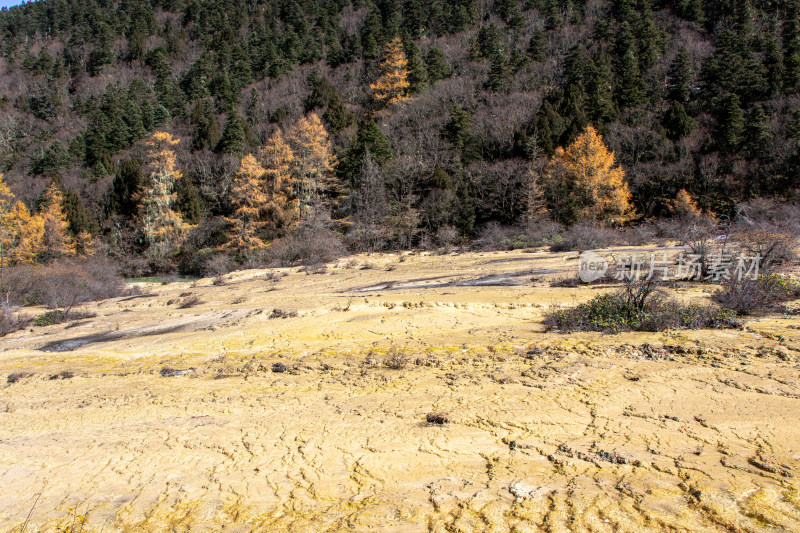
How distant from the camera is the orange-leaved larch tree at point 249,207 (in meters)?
29.8

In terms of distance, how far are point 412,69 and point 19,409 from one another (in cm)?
5111

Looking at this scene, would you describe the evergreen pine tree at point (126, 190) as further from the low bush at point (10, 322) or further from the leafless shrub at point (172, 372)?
the leafless shrub at point (172, 372)

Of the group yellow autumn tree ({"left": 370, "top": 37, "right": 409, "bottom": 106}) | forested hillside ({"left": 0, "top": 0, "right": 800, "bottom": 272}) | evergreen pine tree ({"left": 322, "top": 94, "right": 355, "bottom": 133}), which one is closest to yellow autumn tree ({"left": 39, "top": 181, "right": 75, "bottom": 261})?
forested hillside ({"left": 0, "top": 0, "right": 800, "bottom": 272})

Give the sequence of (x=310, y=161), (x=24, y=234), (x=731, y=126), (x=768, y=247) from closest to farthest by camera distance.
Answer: (x=768, y=247) < (x=24, y=234) < (x=310, y=161) < (x=731, y=126)

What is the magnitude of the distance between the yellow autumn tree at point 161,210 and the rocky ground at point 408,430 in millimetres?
24756

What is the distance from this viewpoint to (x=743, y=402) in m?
5.02

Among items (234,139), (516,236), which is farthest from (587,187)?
(234,139)

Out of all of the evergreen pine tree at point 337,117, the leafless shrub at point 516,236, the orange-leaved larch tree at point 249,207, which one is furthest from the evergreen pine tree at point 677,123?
the orange-leaved larch tree at point 249,207

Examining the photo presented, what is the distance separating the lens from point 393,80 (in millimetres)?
50781

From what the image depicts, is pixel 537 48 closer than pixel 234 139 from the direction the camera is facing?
No

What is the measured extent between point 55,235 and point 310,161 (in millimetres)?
17435

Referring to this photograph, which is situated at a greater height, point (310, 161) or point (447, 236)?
point (310, 161)

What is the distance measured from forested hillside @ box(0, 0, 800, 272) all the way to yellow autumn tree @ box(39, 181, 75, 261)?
141 mm

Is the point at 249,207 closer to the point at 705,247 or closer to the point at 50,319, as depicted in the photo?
the point at 50,319
